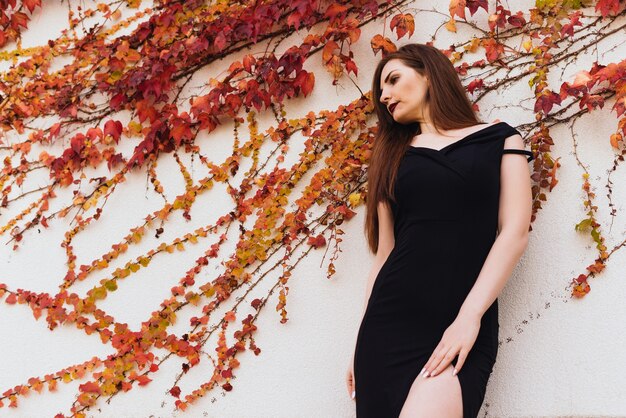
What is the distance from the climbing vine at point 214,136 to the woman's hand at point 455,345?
50cm

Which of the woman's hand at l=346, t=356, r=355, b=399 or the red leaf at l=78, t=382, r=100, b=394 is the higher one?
the red leaf at l=78, t=382, r=100, b=394

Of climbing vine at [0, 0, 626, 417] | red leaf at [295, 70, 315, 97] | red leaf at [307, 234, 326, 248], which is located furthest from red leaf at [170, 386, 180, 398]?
red leaf at [295, 70, 315, 97]

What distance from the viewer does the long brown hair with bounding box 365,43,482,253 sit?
2396mm

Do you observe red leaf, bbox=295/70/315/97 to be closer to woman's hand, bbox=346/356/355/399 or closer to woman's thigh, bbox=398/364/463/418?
woman's hand, bbox=346/356/355/399

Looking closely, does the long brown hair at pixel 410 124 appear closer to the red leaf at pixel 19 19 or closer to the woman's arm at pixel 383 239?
the woman's arm at pixel 383 239

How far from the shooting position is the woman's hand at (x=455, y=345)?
2.00 meters

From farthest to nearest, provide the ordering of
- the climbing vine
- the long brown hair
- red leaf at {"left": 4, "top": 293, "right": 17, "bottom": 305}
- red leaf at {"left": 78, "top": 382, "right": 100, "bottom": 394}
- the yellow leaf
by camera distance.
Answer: red leaf at {"left": 4, "top": 293, "right": 17, "bottom": 305} < red leaf at {"left": 78, "top": 382, "right": 100, "bottom": 394} < the yellow leaf < the climbing vine < the long brown hair

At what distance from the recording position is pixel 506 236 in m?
2.09

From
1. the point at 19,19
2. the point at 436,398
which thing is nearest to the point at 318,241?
the point at 436,398

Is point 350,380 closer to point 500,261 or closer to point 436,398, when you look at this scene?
point 436,398

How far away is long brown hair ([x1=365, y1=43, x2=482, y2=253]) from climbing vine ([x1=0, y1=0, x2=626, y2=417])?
0.70 ft

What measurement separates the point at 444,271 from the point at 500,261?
159mm

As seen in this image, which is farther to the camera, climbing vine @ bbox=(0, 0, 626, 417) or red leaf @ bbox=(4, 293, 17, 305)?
red leaf @ bbox=(4, 293, 17, 305)

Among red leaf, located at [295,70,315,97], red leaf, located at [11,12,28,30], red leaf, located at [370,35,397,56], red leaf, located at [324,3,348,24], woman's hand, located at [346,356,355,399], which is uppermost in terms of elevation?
red leaf, located at [11,12,28,30]
